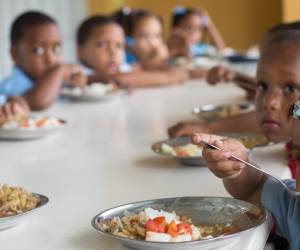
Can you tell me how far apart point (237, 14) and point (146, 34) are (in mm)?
2387

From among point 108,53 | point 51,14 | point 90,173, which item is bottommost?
point 90,173

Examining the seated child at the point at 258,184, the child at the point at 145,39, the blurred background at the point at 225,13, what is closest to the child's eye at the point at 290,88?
the seated child at the point at 258,184

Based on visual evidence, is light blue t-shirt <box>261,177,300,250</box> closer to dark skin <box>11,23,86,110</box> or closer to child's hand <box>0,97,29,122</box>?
child's hand <box>0,97,29,122</box>

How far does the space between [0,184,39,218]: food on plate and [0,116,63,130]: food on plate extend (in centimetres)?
63

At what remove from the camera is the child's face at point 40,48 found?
225 cm

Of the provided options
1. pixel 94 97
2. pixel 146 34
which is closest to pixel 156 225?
pixel 94 97

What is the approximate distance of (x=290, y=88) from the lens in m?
1.21

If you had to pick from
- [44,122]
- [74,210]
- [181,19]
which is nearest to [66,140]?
[44,122]

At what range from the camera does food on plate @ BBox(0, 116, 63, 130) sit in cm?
164

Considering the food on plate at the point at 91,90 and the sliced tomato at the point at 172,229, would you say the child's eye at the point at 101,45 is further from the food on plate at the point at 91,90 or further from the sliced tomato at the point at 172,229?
the sliced tomato at the point at 172,229

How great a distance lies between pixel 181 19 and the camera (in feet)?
13.3

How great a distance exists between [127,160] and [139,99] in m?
0.93

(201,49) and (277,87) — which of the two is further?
(201,49)

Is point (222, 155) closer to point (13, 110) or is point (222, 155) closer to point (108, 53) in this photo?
point (13, 110)
